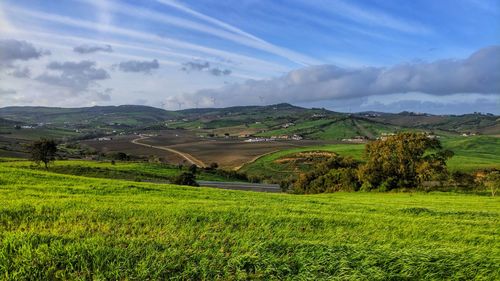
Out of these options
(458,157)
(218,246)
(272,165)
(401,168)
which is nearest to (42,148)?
(401,168)

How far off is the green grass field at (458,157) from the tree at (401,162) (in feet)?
138

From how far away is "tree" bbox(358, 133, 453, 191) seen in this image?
6444cm

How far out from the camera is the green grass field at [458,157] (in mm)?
121812

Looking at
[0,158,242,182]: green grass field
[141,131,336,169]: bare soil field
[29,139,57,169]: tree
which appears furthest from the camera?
[141,131,336,169]: bare soil field

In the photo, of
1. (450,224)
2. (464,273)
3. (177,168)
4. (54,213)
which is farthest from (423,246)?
(177,168)

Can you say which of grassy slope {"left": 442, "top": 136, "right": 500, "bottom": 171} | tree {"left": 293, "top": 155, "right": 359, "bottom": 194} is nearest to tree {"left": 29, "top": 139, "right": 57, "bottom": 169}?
tree {"left": 293, "top": 155, "right": 359, "bottom": 194}

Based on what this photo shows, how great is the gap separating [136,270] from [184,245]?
1575 mm

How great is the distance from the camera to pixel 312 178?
75188 mm

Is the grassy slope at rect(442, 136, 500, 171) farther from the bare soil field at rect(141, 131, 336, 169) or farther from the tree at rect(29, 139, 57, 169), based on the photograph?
the tree at rect(29, 139, 57, 169)

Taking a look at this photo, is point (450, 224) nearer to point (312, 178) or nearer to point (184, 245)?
point (184, 245)

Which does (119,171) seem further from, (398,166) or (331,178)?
(398,166)

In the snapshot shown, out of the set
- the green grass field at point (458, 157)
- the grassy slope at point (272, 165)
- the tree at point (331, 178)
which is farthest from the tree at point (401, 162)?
the grassy slope at point (272, 165)

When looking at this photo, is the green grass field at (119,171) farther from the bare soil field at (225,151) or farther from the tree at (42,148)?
Result: the bare soil field at (225,151)

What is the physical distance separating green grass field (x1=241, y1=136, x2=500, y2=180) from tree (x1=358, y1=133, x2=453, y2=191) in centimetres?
4210
